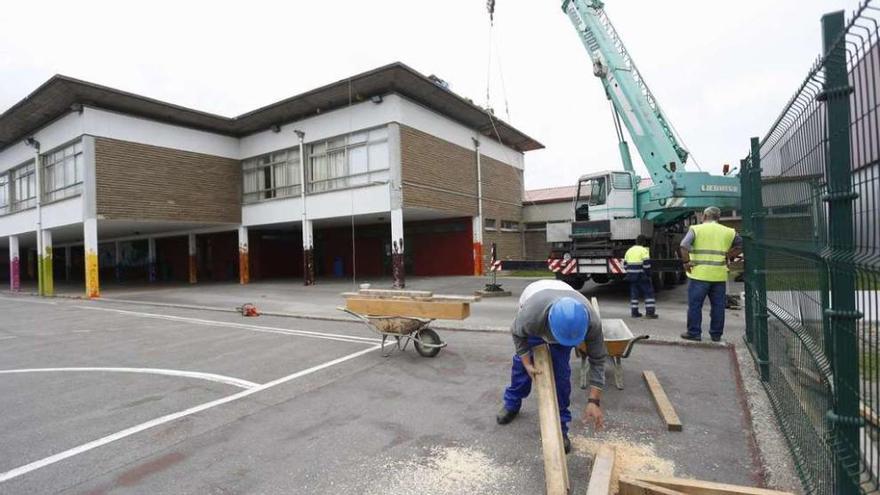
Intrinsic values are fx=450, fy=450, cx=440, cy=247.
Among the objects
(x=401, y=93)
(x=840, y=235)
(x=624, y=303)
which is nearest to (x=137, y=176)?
(x=401, y=93)

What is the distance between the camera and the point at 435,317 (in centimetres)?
596

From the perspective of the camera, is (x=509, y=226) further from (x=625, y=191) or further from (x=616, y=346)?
(x=616, y=346)

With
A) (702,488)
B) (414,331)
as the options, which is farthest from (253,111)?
(702,488)

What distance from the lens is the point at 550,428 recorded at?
2.89 meters

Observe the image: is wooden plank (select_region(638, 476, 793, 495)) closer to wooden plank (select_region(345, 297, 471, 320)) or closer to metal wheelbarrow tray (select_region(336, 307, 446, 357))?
wooden plank (select_region(345, 297, 471, 320))

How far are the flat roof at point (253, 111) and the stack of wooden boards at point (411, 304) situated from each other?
38.8 feet

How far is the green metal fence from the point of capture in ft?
5.80

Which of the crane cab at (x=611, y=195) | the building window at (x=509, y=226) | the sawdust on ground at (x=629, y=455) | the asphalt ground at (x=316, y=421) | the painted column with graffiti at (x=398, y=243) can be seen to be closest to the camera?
the sawdust on ground at (x=629, y=455)

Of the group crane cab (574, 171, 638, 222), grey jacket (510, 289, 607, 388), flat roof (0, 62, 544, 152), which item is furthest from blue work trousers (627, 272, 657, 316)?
flat roof (0, 62, 544, 152)

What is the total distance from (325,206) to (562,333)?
17.8 meters

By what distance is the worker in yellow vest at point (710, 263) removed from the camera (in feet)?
19.4

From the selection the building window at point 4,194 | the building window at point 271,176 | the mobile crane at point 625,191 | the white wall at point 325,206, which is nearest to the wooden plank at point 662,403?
the mobile crane at point 625,191

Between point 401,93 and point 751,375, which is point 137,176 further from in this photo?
point 751,375

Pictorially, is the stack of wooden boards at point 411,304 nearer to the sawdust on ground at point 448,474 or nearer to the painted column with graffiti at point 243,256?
the sawdust on ground at point 448,474
